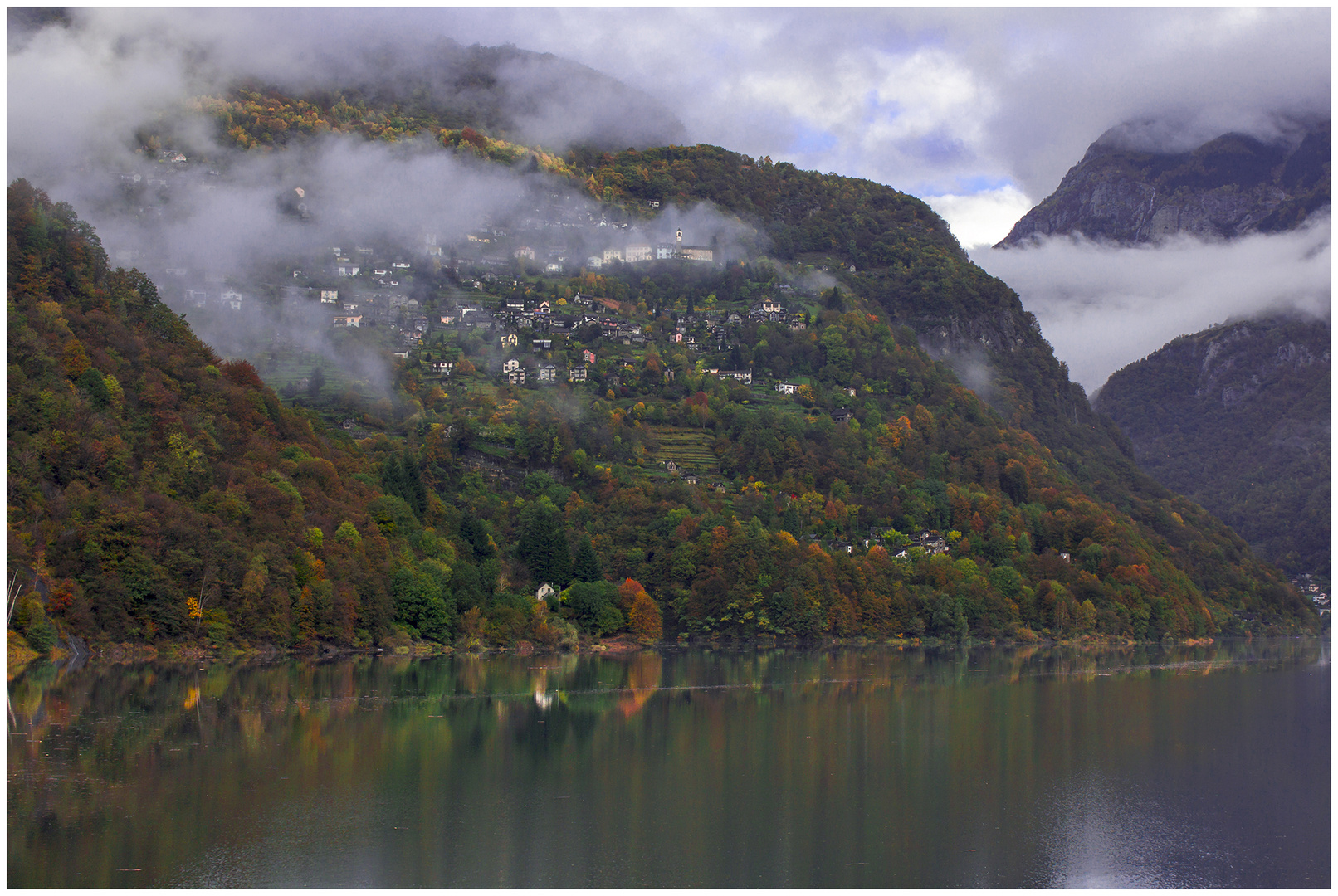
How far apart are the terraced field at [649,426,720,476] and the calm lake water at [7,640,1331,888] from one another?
6992 cm

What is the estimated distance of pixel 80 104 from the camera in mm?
194875

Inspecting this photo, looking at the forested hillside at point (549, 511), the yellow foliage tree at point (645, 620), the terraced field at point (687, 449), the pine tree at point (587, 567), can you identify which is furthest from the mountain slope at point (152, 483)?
the terraced field at point (687, 449)

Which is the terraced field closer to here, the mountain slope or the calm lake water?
the mountain slope

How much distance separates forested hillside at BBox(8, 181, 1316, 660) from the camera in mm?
70562

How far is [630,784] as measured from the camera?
40406 millimetres

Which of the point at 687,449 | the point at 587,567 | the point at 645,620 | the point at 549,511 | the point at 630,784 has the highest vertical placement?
the point at 687,449

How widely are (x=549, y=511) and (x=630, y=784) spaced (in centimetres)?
7772

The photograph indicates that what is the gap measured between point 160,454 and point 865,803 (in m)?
56.5

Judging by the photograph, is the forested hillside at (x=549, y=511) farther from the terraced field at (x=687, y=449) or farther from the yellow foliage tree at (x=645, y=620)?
the terraced field at (x=687, y=449)

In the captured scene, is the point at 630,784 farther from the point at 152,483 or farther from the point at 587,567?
the point at 587,567

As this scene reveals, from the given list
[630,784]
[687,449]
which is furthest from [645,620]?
[630,784]

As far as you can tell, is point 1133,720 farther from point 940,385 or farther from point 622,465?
point 940,385

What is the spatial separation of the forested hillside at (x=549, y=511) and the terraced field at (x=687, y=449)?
2.39ft

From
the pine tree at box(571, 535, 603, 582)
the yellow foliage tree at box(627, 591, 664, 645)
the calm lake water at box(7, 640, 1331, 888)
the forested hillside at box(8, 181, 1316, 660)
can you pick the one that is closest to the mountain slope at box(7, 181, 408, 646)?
the forested hillside at box(8, 181, 1316, 660)
